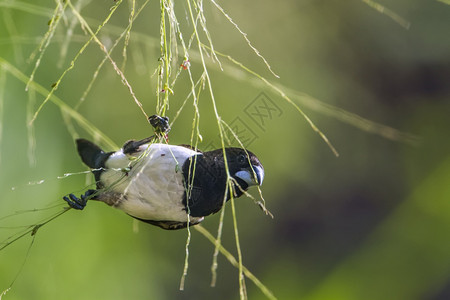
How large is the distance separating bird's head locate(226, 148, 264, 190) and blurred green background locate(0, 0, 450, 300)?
4.35ft

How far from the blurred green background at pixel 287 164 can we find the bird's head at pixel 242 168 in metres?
1.33

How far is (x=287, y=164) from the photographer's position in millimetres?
3908

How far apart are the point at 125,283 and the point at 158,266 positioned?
0.78 feet

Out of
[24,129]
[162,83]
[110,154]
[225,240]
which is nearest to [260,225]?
[225,240]

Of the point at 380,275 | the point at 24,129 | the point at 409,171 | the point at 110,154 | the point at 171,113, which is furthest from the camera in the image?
the point at 409,171

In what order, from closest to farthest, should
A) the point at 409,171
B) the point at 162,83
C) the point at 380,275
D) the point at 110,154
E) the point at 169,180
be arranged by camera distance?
the point at 162,83 < the point at 169,180 < the point at 110,154 < the point at 380,275 < the point at 409,171

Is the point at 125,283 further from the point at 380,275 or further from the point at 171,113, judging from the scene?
the point at 380,275

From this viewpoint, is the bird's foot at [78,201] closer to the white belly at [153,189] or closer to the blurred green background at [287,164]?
the white belly at [153,189]

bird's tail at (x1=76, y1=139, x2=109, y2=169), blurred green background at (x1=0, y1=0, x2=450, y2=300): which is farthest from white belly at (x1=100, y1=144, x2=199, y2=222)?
blurred green background at (x1=0, y1=0, x2=450, y2=300)

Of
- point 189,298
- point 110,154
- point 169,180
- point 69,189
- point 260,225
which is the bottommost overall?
point 189,298

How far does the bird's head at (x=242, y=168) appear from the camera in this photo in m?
1.55

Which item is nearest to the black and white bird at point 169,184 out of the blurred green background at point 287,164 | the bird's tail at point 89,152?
the bird's tail at point 89,152

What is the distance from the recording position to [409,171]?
384 centimetres

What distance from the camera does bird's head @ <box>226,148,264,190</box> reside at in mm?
1554
